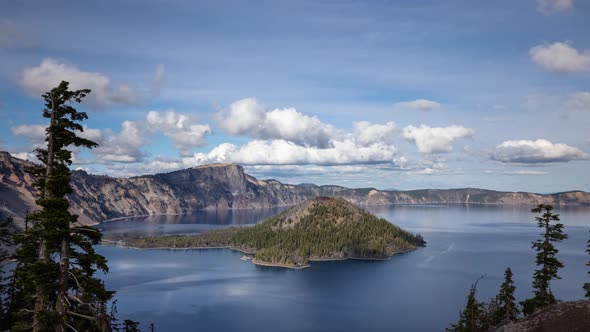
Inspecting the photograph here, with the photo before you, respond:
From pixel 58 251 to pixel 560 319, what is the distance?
3609cm

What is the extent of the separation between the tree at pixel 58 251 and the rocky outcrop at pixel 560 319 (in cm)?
3180

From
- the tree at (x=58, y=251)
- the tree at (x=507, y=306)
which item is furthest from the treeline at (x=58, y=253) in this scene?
the tree at (x=507, y=306)

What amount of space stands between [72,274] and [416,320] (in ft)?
456

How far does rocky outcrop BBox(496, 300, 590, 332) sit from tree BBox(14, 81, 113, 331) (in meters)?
31.8

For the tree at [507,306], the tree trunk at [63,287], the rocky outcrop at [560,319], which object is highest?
the tree trunk at [63,287]

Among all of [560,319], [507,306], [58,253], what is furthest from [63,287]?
[507,306]

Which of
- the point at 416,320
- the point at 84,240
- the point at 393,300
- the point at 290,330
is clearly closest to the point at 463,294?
the point at 393,300

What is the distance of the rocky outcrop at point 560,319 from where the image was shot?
32.7 m

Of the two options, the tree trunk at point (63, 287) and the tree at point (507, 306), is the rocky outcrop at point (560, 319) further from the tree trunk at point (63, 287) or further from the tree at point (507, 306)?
the tree at point (507, 306)

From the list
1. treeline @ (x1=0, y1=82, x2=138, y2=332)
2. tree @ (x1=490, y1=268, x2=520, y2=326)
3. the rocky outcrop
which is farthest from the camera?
tree @ (x1=490, y1=268, x2=520, y2=326)

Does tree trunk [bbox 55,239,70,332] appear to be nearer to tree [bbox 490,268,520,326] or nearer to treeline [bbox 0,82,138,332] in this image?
treeline [bbox 0,82,138,332]

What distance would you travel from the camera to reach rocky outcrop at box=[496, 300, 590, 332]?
32.7 m

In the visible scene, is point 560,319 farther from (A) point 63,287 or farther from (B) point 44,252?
(B) point 44,252

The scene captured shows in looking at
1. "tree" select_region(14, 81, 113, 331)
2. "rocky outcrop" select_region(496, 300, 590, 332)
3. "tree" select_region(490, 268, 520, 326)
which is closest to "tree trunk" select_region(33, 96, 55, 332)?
"tree" select_region(14, 81, 113, 331)
